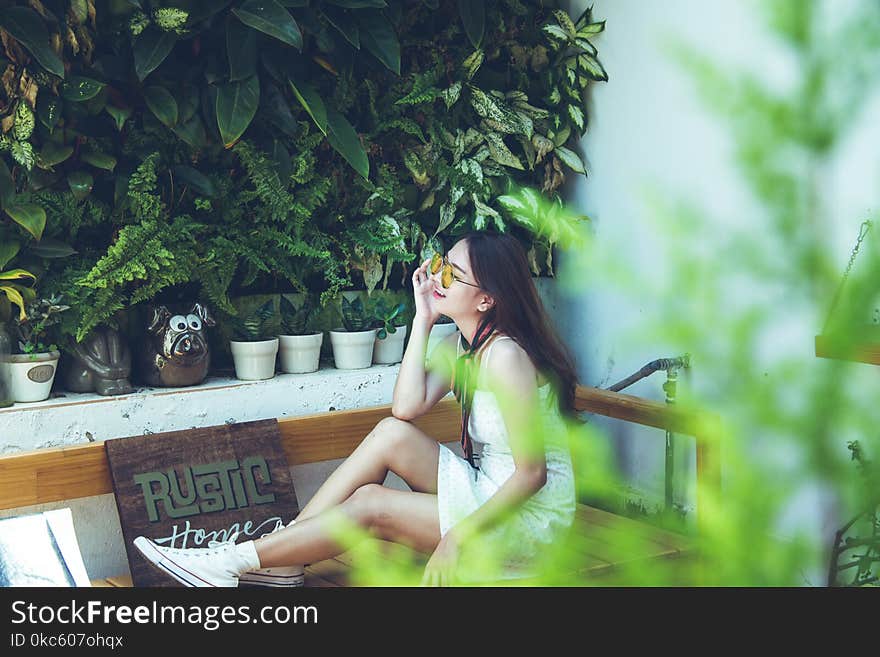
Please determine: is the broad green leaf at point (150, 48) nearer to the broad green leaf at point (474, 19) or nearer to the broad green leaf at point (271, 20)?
the broad green leaf at point (271, 20)

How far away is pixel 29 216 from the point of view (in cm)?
269

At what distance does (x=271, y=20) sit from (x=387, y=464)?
54.1 inches

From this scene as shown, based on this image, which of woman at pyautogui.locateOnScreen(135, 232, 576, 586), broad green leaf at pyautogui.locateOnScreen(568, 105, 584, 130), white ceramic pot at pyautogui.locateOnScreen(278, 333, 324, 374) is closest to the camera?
woman at pyautogui.locateOnScreen(135, 232, 576, 586)

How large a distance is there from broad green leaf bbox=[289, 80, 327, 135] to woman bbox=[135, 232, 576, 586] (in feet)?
2.64

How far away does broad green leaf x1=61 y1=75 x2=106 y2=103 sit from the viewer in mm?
2705

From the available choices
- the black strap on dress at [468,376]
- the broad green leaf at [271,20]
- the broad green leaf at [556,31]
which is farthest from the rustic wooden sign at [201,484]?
the broad green leaf at [556,31]

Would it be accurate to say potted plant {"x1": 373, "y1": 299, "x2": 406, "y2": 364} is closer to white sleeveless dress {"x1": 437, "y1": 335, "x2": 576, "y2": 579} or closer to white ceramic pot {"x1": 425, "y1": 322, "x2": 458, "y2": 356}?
white ceramic pot {"x1": 425, "y1": 322, "x2": 458, "y2": 356}

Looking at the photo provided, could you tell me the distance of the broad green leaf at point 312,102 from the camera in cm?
305

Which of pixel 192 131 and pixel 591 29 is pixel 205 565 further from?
pixel 591 29

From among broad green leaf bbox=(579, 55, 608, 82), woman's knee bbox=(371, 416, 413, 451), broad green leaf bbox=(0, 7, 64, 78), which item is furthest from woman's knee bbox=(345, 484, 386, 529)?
broad green leaf bbox=(579, 55, 608, 82)

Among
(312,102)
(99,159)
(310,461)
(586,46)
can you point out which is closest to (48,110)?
(99,159)

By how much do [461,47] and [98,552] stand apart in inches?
84.7
